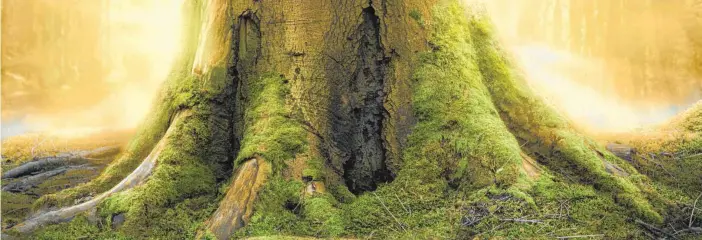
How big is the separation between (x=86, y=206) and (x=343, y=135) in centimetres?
252

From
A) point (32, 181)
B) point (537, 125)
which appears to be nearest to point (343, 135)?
point (537, 125)

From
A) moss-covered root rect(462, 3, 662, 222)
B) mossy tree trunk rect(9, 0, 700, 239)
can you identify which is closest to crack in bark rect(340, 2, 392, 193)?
mossy tree trunk rect(9, 0, 700, 239)

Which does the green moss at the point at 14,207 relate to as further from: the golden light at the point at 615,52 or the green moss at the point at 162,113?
the golden light at the point at 615,52

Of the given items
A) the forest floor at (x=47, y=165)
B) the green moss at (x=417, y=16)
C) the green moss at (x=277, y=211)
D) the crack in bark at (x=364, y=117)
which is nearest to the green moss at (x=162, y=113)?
the forest floor at (x=47, y=165)

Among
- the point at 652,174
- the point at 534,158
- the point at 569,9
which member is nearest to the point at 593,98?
the point at 569,9

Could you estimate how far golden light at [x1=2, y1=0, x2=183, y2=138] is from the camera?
12.7 meters

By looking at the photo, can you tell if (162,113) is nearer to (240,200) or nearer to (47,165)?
(240,200)

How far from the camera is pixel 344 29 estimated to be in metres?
5.22

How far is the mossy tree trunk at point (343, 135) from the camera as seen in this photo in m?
4.65

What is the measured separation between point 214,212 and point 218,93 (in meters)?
1.31

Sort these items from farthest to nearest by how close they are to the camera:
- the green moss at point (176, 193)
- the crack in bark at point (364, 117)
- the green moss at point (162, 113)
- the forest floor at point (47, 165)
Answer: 1. the forest floor at point (47, 165)
2. the green moss at point (162, 113)
3. the crack in bark at point (364, 117)
4. the green moss at point (176, 193)

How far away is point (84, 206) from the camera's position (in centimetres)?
492

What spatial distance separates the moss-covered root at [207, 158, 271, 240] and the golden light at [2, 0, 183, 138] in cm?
797

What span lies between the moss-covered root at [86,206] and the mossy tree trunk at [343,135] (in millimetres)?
24
